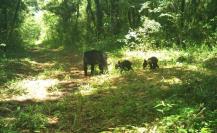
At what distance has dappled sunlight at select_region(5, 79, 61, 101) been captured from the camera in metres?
10.6

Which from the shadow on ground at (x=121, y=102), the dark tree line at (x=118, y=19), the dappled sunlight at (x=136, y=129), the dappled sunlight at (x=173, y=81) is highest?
the dark tree line at (x=118, y=19)

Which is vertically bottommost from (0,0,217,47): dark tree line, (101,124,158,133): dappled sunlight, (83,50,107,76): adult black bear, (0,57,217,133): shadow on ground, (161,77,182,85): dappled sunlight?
(101,124,158,133): dappled sunlight

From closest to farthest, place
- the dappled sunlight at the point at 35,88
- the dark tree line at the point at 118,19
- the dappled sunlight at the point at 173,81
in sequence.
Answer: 1. the dappled sunlight at the point at 173,81
2. the dappled sunlight at the point at 35,88
3. the dark tree line at the point at 118,19

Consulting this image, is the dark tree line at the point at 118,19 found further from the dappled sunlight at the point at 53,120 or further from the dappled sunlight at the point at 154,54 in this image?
the dappled sunlight at the point at 53,120

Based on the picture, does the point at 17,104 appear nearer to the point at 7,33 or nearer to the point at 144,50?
the point at 144,50

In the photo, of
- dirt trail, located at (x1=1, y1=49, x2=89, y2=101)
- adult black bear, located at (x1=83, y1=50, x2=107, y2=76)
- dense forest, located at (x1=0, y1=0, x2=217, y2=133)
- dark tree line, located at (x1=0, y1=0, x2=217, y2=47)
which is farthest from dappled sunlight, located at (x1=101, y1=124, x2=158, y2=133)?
dark tree line, located at (x1=0, y1=0, x2=217, y2=47)

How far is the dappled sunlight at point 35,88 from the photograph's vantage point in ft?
34.9

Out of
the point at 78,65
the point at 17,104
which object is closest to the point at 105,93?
the point at 17,104

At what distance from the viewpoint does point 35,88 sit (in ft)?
39.1

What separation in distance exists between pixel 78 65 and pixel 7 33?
9088 mm

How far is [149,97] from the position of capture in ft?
30.0

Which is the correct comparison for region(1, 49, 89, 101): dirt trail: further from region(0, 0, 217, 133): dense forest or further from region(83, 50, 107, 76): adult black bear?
region(83, 50, 107, 76): adult black bear

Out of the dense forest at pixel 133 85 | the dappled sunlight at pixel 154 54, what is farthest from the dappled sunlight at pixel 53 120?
the dappled sunlight at pixel 154 54

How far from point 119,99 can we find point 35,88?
147 inches
